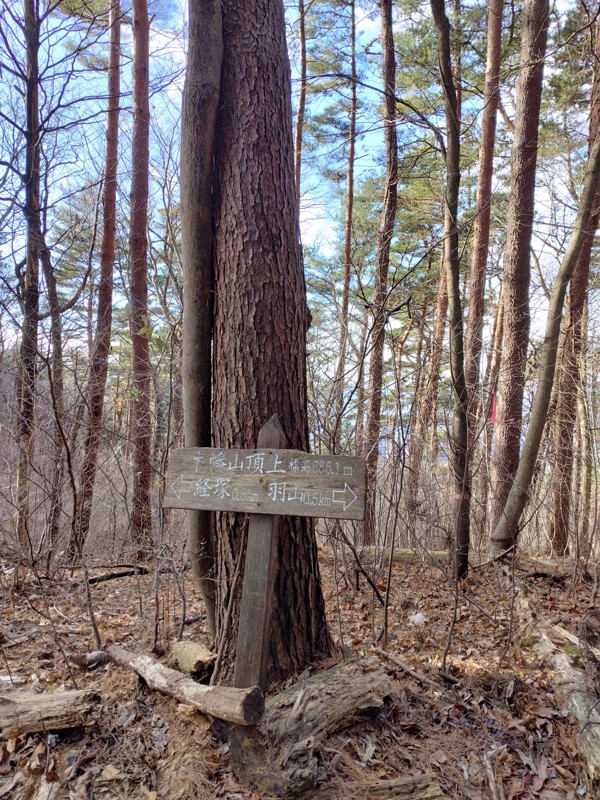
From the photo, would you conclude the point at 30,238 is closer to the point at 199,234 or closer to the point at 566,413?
the point at 199,234

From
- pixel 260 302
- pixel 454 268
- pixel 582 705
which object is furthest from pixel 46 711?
pixel 454 268

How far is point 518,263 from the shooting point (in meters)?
7.11

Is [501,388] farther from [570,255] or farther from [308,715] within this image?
[308,715]

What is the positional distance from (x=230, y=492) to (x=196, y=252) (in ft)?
5.00

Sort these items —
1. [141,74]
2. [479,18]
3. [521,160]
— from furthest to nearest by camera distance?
[479,18], [141,74], [521,160]

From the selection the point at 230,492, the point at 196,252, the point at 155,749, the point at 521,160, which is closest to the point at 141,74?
the point at 521,160

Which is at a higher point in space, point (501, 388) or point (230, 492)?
point (501, 388)

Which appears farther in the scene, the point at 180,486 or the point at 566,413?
the point at 566,413

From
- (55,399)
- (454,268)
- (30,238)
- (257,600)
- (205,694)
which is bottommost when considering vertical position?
(205,694)

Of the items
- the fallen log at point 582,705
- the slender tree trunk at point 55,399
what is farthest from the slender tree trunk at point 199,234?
the slender tree trunk at point 55,399

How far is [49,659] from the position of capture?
363 cm

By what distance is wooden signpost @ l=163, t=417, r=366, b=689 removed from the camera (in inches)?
103

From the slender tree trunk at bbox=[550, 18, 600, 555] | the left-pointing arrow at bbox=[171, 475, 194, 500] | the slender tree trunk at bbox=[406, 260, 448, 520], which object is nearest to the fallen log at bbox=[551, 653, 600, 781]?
the slender tree trunk at bbox=[406, 260, 448, 520]

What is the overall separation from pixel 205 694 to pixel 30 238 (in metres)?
6.18
